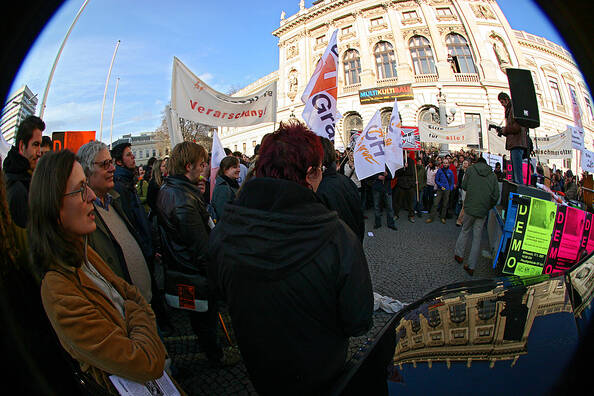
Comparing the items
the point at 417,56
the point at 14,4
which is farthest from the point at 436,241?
the point at 417,56

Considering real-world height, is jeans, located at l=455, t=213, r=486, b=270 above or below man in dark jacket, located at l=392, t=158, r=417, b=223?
below

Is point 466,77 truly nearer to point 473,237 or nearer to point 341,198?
point 473,237

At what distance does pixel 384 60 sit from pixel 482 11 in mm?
8019

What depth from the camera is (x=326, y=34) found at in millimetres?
27375

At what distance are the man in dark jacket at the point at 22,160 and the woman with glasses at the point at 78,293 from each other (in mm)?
171

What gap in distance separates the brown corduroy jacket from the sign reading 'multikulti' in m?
25.9

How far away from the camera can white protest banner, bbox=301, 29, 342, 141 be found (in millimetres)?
4281

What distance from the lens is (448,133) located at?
10.6m

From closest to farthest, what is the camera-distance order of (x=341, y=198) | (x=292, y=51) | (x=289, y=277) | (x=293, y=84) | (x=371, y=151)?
(x=289, y=277)
(x=341, y=198)
(x=371, y=151)
(x=293, y=84)
(x=292, y=51)

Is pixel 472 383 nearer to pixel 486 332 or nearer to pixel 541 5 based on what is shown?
pixel 486 332

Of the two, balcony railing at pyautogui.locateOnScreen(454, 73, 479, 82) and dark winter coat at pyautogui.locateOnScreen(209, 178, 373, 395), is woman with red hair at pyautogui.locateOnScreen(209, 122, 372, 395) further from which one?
balcony railing at pyautogui.locateOnScreen(454, 73, 479, 82)

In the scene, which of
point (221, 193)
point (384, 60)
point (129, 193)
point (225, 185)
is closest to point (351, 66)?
point (384, 60)

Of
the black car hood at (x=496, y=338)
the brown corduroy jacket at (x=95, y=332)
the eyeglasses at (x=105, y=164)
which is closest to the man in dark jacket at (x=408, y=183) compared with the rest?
the black car hood at (x=496, y=338)

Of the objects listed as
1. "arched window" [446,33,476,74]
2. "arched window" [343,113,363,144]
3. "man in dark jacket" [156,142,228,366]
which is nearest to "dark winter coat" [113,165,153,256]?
"man in dark jacket" [156,142,228,366]
